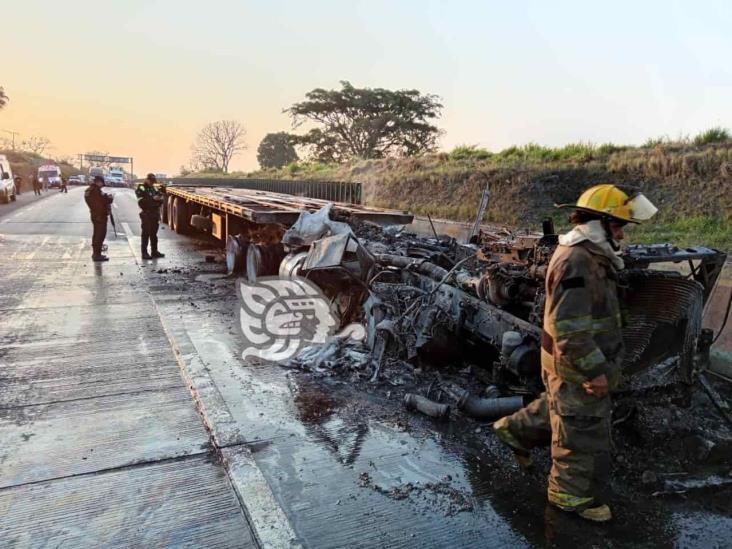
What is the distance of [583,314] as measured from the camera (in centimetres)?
288

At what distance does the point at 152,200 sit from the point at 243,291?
3.87 metres

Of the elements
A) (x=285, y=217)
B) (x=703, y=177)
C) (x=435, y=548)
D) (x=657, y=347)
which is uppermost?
(x=703, y=177)

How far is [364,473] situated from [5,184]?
26087 mm

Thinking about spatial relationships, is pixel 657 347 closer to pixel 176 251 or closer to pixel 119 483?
pixel 119 483

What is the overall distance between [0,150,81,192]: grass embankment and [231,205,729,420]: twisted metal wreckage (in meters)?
41.0

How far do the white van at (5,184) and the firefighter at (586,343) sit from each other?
2604 centimetres

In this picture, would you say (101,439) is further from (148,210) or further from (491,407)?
(148,210)

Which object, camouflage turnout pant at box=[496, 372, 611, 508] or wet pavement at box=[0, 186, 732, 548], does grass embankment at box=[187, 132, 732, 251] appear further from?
camouflage turnout pant at box=[496, 372, 611, 508]

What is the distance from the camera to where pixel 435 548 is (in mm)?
2723

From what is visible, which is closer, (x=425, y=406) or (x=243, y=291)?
(x=425, y=406)

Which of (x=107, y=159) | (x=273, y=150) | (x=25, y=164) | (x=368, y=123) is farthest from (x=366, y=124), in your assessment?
(x=107, y=159)

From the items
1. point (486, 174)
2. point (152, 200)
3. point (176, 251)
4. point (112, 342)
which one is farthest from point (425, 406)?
point (486, 174)

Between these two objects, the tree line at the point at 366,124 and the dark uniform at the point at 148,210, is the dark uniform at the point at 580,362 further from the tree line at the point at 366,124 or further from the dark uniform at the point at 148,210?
the tree line at the point at 366,124

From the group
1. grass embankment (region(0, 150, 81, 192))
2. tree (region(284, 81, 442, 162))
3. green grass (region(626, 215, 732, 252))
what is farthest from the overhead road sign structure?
green grass (region(626, 215, 732, 252))
